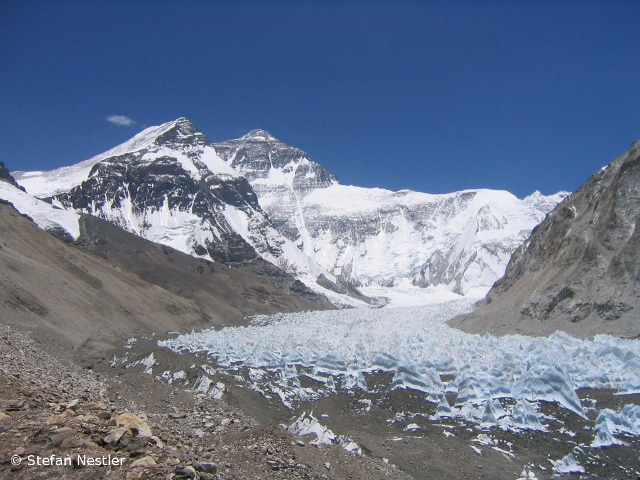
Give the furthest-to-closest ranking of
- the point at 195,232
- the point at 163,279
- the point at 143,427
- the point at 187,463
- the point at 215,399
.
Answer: the point at 195,232 < the point at 163,279 < the point at 215,399 < the point at 143,427 < the point at 187,463

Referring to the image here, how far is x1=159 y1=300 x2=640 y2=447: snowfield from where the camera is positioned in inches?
617

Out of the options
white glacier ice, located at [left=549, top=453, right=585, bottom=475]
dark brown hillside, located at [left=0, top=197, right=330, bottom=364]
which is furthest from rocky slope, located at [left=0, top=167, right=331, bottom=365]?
white glacier ice, located at [left=549, top=453, right=585, bottom=475]

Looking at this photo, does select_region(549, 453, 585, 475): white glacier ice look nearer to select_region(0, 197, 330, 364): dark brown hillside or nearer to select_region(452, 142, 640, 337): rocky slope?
select_region(452, 142, 640, 337): rocky slope

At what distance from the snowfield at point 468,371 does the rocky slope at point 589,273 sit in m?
5.73

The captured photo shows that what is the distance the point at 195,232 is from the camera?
528 ft

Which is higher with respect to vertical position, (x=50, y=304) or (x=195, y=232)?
(x=195, y=232)

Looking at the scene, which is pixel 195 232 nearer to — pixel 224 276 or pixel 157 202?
pixel 157 202

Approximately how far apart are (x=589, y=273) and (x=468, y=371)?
20114 millimetres

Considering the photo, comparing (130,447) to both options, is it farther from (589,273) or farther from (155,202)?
(155,202)

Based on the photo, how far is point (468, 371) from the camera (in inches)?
746

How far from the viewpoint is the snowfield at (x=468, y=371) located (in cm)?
1566

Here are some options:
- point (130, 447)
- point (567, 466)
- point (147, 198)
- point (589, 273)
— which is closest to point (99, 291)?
point (589, 273)

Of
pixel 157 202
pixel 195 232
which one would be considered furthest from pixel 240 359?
pixel 157 202

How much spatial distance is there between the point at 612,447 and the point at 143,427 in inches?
483
